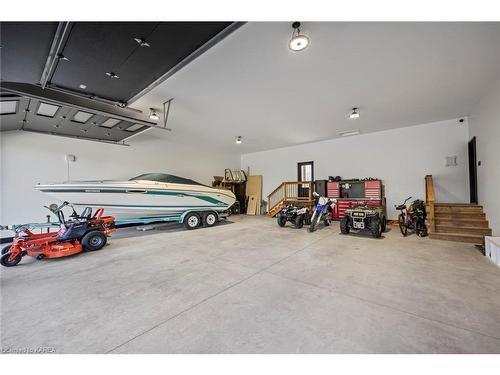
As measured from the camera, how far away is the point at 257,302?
6.61 ft

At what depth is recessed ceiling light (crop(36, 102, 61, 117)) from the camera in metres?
3.44

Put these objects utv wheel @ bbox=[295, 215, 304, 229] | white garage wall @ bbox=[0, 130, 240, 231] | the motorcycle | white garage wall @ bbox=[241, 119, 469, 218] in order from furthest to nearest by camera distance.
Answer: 1. utv wheel @ bbox=[295, 215, 304, 229]
2. white garage wall @ bbox=[241, 119, 469, 218]
3. the motorcycle
4. white garage wall @ bbox=[0, 130, 240, 231]

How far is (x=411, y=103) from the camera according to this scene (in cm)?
466

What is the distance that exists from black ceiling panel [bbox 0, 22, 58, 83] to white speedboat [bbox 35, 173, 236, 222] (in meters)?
2.70

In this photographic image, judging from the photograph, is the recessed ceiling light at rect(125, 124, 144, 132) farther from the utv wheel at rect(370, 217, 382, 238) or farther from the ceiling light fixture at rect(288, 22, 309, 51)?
the utv wheel at rect(370, 217, 382, 238)

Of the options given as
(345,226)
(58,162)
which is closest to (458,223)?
(345,226)

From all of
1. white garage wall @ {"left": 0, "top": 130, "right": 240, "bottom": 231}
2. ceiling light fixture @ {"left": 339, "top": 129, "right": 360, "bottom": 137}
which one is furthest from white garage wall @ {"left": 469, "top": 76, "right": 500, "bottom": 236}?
white garage wall @ {"left": 0, "top": 130, "right": 240, "bottom": 231}

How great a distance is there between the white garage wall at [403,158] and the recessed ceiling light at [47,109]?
8285 millimetres

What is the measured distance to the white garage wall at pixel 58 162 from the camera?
4785 mm

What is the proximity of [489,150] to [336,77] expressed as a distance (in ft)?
12.3

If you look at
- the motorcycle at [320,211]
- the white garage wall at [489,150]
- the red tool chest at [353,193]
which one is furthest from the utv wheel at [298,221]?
the white garage wall at [489,150]

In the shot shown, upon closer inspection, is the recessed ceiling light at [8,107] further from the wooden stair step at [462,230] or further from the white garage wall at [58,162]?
the wooden stair step at [462,230]
